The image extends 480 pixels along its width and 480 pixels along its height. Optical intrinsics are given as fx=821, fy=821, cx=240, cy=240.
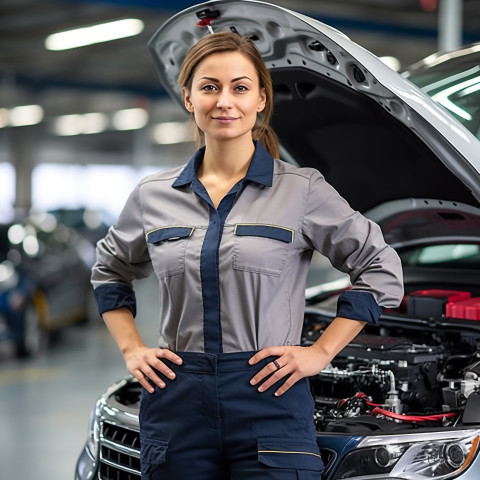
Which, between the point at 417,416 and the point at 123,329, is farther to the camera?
the point at 417,416

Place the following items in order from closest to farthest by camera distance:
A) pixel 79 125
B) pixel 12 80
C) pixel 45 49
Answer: pixel 45 49 < pixel 12 80 < pixel 79 125

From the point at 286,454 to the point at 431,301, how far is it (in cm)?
150

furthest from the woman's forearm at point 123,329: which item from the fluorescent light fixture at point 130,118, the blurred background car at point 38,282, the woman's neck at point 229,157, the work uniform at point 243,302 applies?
the fluorescent light fixture at point 130,118

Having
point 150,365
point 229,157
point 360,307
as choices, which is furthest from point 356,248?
point 150,365

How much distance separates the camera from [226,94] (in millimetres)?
2051

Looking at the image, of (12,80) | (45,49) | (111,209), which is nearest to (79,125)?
(111,209)

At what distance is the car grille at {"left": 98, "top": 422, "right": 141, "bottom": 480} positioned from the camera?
8.72ft

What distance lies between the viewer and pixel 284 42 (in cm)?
260

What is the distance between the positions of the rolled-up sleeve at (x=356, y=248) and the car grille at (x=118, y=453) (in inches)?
38.2

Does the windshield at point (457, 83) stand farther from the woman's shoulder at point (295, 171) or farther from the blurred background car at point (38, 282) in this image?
the blurred background car at point (38, 282)

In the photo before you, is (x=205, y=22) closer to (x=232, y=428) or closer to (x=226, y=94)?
(x=226, y=94)

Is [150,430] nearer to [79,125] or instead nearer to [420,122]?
[420,122]

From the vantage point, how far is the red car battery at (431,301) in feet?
10.6

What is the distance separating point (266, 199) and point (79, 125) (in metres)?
26.4
